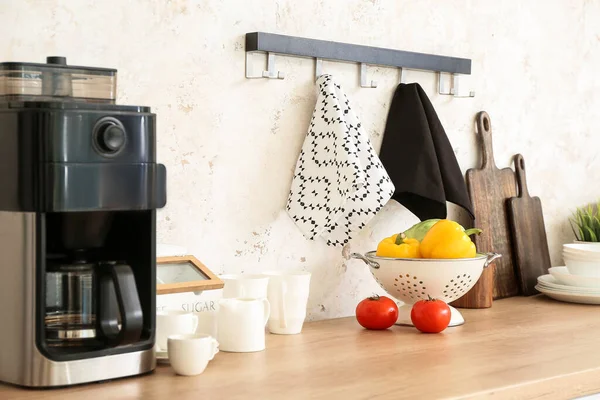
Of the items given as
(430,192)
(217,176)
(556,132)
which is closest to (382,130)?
(430,192)

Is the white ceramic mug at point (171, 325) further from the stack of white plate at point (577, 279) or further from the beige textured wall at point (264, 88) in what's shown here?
the stack of white plate at point (577, 279)

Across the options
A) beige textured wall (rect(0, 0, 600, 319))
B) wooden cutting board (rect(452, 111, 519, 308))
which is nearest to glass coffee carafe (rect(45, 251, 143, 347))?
beige textured wall (rect(0, 0, 600, 319))

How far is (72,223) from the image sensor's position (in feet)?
4.18

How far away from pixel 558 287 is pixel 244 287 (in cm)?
89

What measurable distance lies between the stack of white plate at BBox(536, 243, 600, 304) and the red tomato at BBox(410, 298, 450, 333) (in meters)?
0.52

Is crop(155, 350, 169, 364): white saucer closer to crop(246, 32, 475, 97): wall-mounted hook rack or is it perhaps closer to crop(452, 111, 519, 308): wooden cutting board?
crop(246, 32, 475, 97): wall-mounted hook rack

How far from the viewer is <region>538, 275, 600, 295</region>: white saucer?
2.07 m

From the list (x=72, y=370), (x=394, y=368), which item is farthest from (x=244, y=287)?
(x=72, y=370)

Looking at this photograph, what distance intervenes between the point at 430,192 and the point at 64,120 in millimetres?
997

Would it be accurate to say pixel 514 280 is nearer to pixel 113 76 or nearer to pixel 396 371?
pixel 396 371

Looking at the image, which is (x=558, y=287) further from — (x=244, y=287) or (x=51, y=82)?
(x=51, y=82)

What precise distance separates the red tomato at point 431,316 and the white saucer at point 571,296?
0.51 meters

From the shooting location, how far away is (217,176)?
1.74 meters

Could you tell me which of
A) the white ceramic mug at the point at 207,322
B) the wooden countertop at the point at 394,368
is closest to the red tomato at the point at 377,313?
Result: the wooden countertop at the point at 394,368
